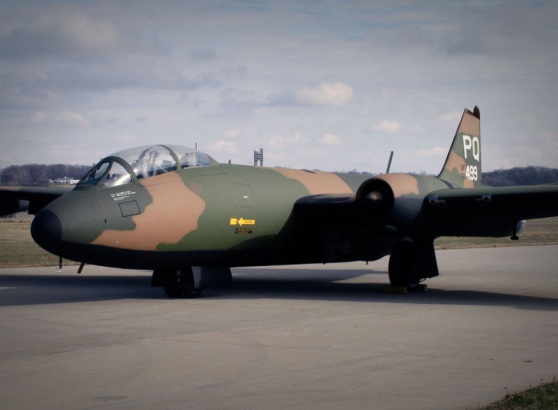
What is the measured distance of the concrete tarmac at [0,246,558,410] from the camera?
7602mm

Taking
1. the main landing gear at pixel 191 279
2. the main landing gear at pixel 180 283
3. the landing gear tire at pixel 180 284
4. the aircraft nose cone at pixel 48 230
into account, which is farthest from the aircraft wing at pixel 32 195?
the aircraft nose cone at pixel 48 230

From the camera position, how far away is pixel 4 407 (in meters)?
7.12

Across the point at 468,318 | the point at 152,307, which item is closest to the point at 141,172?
the point at 152,307

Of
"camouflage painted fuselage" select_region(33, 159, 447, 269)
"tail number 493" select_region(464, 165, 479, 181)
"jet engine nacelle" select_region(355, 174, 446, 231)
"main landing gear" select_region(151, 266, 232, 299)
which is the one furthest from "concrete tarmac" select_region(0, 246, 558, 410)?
"tail number 493" select_region(464, 165, 479, 181)

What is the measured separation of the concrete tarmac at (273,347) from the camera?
760 centimetres

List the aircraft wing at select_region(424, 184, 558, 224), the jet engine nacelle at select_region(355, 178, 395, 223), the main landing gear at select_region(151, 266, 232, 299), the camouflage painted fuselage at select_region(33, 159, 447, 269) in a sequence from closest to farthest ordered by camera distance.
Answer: the camouflage painted fuselage at select_region(33, 159, 447, 269), the aircraft wing at select_region(424, 184, 558, 224), the main landing gear at select_region(151, 266, 232, 299), the jet engine nacelle at select_region(355, 178, 395, 223)

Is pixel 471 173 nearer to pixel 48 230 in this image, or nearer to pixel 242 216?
pixel 242 216

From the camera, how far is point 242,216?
54.2 feet

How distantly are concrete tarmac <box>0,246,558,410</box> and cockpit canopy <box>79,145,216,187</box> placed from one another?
7.72ft

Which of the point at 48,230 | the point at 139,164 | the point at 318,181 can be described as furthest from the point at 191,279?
the point at 318,181

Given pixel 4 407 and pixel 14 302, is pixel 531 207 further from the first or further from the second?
pixel 4 407

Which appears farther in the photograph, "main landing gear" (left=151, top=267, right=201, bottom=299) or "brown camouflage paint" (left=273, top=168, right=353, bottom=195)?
"brown camouflage paint" (left=273, top=168, right=353, bottom=195)

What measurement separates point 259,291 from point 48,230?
19.1ft

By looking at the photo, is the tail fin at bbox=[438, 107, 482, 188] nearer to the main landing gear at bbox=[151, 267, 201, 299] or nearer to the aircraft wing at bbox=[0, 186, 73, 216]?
the main landing gear at bbox=[151, 267, 201, 299]
